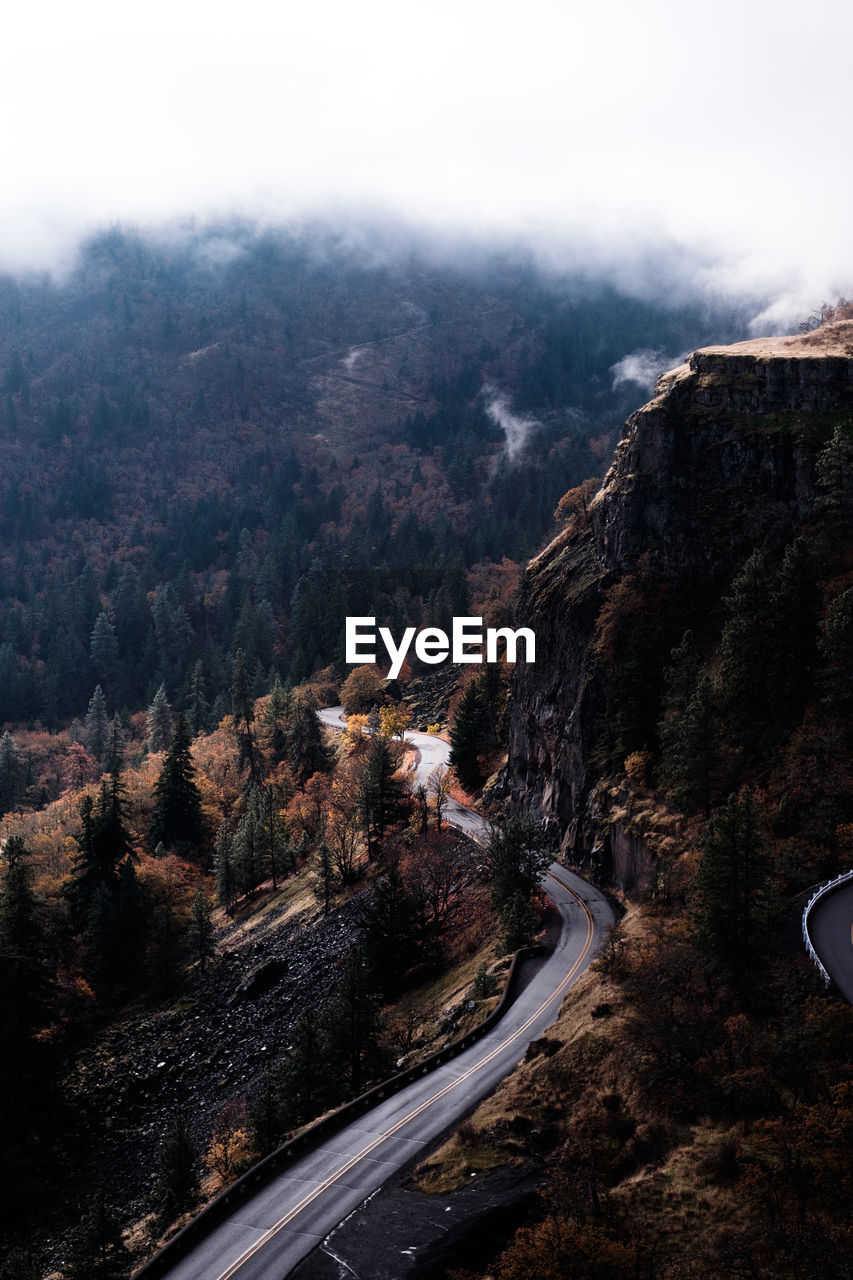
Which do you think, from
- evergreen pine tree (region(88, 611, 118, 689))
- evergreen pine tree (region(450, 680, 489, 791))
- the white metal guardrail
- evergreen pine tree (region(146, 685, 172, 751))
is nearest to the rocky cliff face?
evergreen pine tree (region(450, 680, 489, 791))

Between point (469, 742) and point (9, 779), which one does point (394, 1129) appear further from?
point (9, 779)

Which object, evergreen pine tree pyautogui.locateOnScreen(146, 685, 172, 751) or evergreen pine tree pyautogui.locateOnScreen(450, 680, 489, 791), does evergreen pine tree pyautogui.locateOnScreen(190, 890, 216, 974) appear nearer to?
evergreen pine tree pyautogui.locateOnScreen(450, 680, 489, 791)

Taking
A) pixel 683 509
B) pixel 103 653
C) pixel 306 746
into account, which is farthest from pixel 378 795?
pixel 103 653

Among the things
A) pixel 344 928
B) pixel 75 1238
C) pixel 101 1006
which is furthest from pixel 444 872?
pixel 75 1238

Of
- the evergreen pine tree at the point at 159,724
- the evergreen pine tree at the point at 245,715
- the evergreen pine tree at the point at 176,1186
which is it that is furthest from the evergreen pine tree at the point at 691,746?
the evergreen pine tree at the point at 159,724

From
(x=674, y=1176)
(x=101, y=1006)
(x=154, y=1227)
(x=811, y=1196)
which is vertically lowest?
(x=101, y=1006)

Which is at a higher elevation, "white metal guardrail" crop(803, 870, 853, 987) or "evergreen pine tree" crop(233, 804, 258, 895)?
"white metal guardrail" crop(803, 870, 853, 987)

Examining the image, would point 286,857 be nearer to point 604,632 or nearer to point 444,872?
point 444,872
